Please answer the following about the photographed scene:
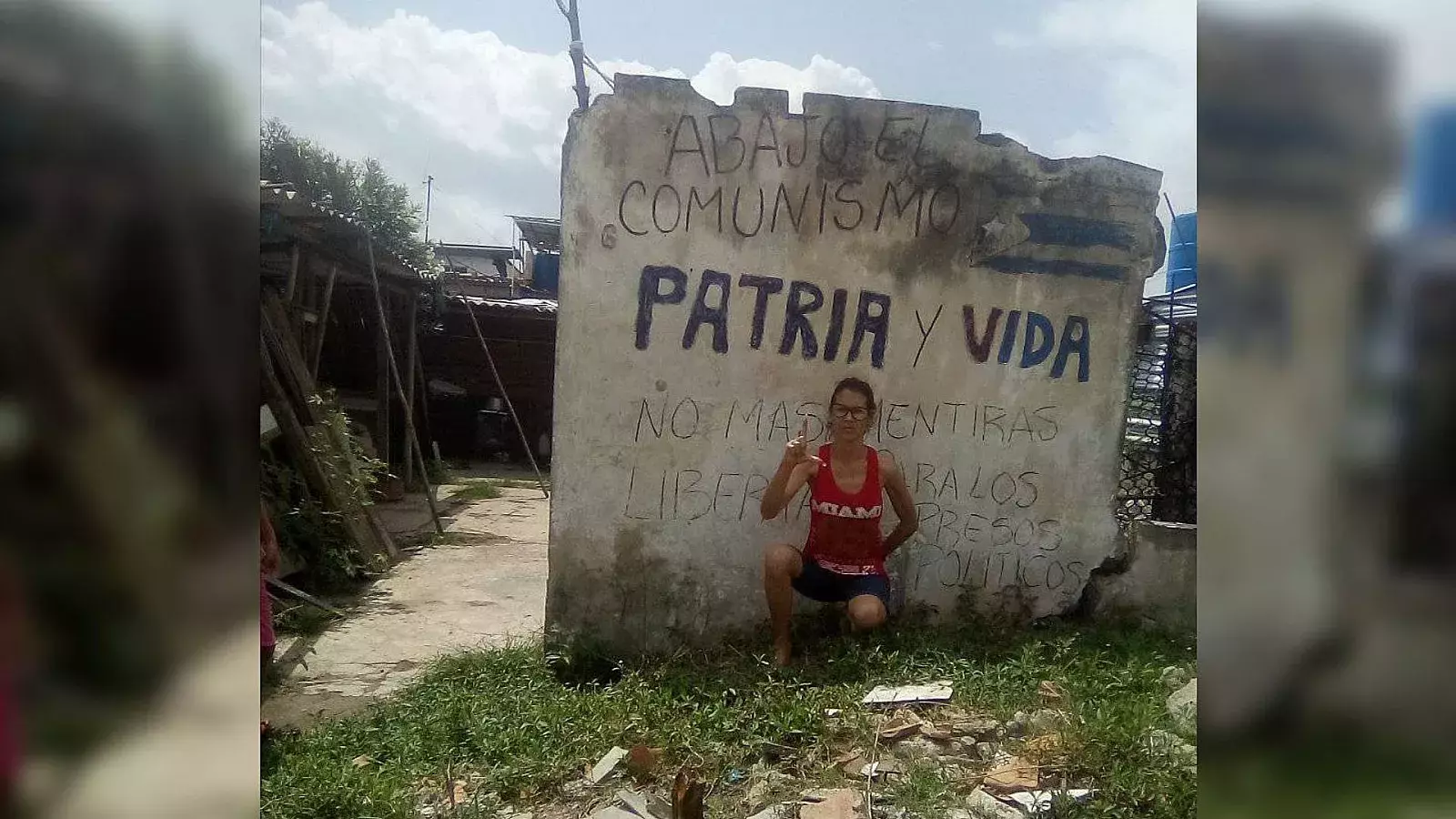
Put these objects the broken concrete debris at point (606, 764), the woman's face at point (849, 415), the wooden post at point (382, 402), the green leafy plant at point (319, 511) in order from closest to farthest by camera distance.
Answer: the broken concrete debris at point (606, 764), the woman's face at point (849, 415), the green leafy plant at point (319, 511), the wooden post at point (382, 402)

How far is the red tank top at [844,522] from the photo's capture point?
333cm

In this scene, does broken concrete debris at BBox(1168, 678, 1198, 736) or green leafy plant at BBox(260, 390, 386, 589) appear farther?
green leafy plant at BBox(260, 390, 386, 589)

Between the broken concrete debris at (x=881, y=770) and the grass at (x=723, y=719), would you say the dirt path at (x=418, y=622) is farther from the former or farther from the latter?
the broken concrete debris at (x=881, y=770)

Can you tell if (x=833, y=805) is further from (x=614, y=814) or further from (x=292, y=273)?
(x=292, y=273)

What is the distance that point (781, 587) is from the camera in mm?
3256

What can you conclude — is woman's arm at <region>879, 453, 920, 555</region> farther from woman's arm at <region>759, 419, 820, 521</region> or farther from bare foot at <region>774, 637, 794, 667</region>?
bare foot at <region>774, 637, 794, 667</region>

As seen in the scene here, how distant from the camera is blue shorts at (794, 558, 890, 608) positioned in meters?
3.32
